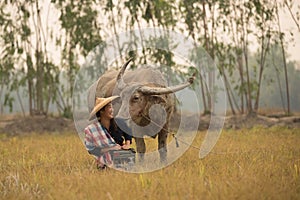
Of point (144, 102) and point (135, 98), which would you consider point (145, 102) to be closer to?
point (144, 102)

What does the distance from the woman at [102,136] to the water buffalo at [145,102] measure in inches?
5.8

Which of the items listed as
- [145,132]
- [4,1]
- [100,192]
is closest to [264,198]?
[100,192]

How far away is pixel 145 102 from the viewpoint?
5.12 metres

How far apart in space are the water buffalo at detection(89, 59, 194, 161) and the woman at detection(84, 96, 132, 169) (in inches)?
5.8

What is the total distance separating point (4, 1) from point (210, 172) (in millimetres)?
11838

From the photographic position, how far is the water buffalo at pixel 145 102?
197 inches

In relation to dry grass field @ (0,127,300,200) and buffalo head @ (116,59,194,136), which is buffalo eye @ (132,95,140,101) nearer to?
buffalo head @ (116,59,194,136)

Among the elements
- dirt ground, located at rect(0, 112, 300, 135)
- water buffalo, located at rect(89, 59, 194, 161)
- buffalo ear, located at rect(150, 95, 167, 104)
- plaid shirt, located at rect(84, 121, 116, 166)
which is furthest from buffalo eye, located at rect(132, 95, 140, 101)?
dirt ground, located at rect(0, 112, 300, 135)

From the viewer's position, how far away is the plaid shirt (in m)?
4.83

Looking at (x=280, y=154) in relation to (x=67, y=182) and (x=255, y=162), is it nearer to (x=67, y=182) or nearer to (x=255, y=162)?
(x=255, y=162)

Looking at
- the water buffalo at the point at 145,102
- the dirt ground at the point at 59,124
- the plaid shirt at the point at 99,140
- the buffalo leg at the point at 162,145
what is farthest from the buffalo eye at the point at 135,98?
the dirt ground at the point at 59,124

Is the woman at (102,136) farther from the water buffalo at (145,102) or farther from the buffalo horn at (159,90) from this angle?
the buffalo horn at (159,90)

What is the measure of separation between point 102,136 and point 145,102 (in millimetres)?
630

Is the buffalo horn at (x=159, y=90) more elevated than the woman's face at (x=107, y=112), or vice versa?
the buffalo horn at (x=159, y=90)
